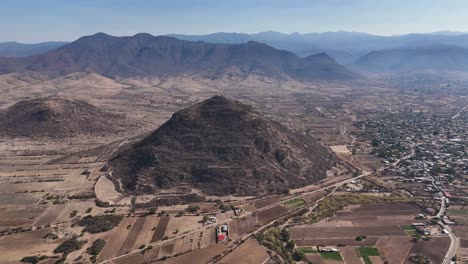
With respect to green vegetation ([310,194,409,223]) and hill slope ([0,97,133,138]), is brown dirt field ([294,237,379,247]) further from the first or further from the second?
hill slope ([0,97,133,138])

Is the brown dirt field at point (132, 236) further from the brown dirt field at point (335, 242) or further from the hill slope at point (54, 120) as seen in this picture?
the hill slope at point (54, 120)

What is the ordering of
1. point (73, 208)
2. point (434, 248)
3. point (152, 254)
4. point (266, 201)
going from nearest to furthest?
point (152, 254) < point (434, 248) < point (73, 208) < point (266, 201)

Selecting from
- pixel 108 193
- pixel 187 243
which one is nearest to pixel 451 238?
pixel 187 243

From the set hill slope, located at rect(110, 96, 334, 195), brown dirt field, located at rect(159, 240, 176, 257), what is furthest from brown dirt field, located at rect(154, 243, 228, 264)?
hill slope, located at rect(110, 96, 334, 195)

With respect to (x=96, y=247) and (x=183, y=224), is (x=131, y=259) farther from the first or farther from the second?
(x=183, y=224)

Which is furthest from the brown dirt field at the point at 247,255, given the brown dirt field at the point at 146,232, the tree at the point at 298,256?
the brown dirt field at the point at 146,232

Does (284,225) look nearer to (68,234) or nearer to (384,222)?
(384,222)
